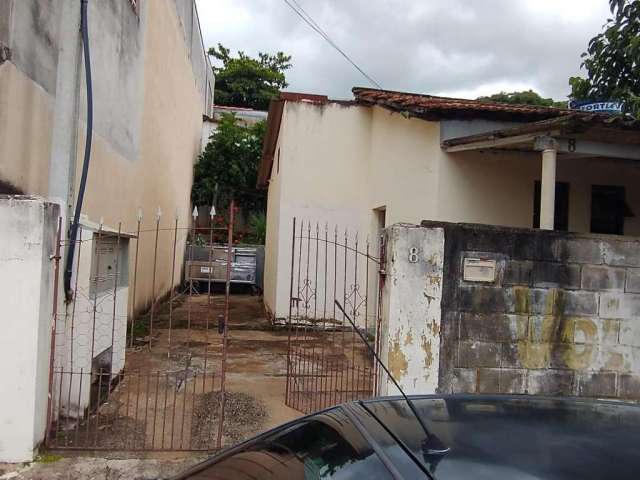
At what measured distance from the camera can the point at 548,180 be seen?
6.68 meters

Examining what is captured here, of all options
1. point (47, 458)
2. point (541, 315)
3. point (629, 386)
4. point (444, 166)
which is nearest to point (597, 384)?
point (629, 386)

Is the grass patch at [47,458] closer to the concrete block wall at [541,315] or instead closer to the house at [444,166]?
the concrete block wall at [541,315]

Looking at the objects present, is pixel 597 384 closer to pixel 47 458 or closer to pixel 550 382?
pixel 550 382

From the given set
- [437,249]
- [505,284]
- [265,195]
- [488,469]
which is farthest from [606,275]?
[265,195]

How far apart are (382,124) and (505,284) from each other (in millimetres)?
6184

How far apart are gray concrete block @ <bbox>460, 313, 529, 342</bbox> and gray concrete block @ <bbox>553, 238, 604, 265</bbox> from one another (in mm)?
642

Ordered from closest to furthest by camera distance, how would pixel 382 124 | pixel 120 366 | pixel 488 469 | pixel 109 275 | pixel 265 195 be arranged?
pixel 488 469 < pixel 109 275 < pixel 120 366 < pixel 382 124 < pixel 265 195

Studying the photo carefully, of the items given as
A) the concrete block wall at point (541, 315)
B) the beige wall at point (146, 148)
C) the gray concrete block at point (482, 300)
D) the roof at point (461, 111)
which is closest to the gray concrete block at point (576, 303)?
the concrete block wall at point (541, 315)

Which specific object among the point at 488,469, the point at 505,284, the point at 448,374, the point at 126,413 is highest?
the point at 505,284

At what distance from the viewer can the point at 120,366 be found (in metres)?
6.00

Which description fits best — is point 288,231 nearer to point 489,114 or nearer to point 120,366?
point 489,114

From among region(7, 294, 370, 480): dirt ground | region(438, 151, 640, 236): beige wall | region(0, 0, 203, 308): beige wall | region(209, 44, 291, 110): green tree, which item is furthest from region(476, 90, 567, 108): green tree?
region(7, 294, 370, 480): dirt ground

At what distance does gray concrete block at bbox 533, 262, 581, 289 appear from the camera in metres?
4.61

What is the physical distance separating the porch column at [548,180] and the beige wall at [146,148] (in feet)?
17.5
